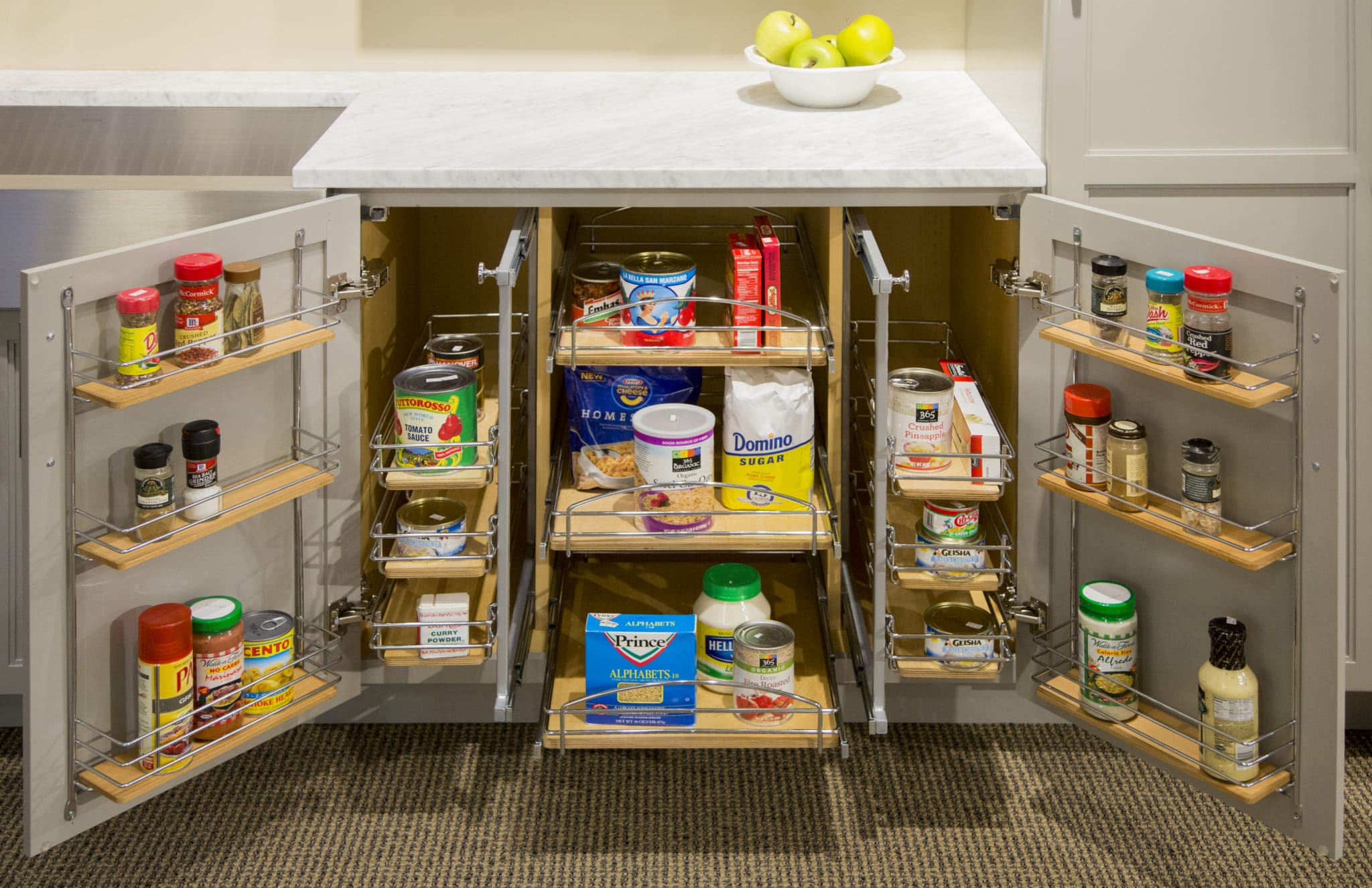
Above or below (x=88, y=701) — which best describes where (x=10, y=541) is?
above

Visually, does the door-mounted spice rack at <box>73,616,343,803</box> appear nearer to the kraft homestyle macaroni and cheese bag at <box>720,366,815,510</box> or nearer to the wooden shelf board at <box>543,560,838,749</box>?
the wooden shelf board at <box>543,560,838,749</box>

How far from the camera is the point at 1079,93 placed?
206 cm

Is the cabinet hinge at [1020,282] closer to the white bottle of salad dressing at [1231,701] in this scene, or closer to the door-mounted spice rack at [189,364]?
the white bottle of salad dressing at [1231,701]

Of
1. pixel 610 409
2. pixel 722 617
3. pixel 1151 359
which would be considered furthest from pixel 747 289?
pixel 1151 359

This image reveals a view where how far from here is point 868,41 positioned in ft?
7.76

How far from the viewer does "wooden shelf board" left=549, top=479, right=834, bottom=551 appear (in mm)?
2084

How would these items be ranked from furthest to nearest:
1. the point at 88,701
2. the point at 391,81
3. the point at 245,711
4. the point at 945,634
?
1. the point at 391,81
2. the point at 945,634
3. the point at 245,711
4. the point at 88,701

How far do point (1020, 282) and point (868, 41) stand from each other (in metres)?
0.57

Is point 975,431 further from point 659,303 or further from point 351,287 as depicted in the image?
point 351,287

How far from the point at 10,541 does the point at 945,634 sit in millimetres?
1568

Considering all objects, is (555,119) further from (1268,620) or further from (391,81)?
(1268,620)

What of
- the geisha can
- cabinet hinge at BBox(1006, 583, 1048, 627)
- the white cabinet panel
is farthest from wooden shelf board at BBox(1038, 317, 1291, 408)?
the geisha can

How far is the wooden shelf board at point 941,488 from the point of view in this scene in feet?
6.79

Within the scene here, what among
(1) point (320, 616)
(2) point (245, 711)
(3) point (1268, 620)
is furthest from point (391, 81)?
(3) point (1268, 620)
